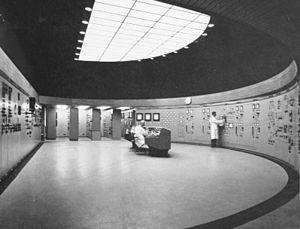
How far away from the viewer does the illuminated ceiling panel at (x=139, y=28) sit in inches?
307

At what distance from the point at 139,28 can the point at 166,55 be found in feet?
14.0

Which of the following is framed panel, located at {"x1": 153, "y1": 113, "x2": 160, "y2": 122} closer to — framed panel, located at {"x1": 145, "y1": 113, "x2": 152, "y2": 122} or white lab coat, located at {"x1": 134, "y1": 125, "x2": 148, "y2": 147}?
framed panel, located at {"x1": 145, "y1": 113, "x2": 152, "y2": 122}

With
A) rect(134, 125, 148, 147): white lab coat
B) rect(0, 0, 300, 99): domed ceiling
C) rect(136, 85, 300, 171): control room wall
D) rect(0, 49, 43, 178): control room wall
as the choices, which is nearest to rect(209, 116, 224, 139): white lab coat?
rect(136, 85, 300, 171): control room wall

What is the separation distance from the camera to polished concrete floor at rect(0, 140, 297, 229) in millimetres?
3430

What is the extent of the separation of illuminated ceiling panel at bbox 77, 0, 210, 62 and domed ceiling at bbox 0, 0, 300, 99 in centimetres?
56

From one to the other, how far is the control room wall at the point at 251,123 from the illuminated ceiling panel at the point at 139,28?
367 centimetres

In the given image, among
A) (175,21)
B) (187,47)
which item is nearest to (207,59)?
(187,47)

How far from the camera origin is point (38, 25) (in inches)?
330

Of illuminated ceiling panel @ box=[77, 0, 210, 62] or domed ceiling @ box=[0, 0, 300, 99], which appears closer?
domed ceiling @ box=[0, 0, 300, 99]

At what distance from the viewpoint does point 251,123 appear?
1067 cm

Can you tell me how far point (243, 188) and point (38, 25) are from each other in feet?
25.8

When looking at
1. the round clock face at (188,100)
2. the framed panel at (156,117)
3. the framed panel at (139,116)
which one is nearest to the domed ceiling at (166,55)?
the round clock face at (188,100)

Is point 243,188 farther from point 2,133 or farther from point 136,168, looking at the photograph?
point 2,133

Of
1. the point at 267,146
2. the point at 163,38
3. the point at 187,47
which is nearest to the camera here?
the point at 267,146
